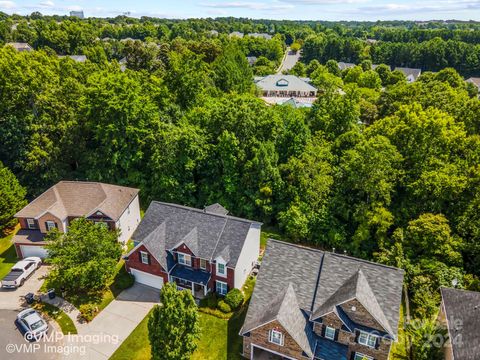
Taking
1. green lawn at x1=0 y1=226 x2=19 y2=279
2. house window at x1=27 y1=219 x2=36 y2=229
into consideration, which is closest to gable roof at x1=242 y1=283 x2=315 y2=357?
green lawn at x1=0 y1=226 x2=19 y2=279

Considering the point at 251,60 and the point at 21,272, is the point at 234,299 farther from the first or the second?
the point at 251,60

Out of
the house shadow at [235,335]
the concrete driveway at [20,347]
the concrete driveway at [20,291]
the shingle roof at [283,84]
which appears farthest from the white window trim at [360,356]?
the shingle roof at [283,84]

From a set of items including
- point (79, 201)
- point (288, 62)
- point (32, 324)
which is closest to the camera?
point (32, 324)

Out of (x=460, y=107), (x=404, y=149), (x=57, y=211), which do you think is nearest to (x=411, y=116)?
(x=404, y=149)

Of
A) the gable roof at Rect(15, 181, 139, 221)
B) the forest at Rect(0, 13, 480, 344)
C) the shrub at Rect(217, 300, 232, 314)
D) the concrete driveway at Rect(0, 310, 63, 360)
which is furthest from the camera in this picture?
the gable roof at Rect(15, 181, 139, 221)

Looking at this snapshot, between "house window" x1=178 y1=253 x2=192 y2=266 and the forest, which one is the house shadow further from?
the forest

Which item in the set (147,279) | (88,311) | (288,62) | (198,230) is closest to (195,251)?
(198,230)
